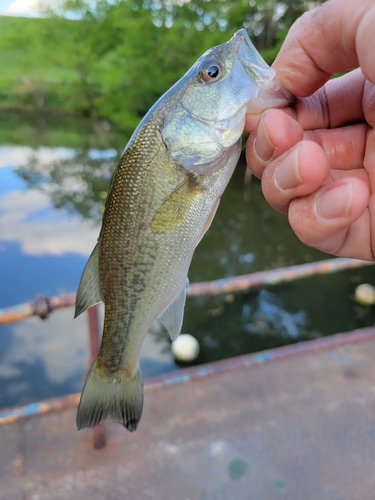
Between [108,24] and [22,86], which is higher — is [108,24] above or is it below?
above

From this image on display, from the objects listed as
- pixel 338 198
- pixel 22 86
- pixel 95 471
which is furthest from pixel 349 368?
pixel 22 86

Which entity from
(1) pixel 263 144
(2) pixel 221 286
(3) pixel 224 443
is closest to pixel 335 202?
(1) pixel 263 144

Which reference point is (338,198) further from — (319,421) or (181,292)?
(319,421)

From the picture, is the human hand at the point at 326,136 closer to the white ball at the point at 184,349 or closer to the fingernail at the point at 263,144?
the fingernail at the point at 263,144

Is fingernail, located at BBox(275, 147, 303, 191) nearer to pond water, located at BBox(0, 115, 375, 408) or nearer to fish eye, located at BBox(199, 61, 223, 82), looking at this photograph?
fish eye, located at BBox(199, 61, 223, 82)

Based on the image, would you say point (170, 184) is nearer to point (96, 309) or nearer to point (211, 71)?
point (211, 71)

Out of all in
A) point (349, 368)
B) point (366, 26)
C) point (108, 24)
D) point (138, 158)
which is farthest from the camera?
point (108, 24)

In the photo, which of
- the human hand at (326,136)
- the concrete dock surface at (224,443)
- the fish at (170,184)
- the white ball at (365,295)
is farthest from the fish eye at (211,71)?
the white ball at (365,295)
